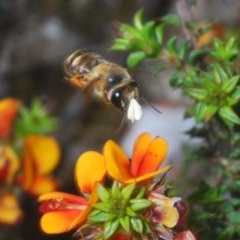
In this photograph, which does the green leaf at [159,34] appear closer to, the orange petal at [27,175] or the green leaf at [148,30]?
the green leaf at [148,30]

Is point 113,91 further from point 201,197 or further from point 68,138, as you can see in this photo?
point 68,138

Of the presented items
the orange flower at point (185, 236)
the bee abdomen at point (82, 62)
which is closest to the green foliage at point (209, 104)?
the bee abdomen at point (82, 62)

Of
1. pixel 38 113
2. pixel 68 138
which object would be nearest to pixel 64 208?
pixel 38 113

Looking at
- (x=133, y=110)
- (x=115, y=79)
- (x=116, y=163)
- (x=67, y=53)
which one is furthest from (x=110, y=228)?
(x=67, y=53)

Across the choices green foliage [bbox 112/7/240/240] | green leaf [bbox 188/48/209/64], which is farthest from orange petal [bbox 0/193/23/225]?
green leaf [bbox 188/48/209/64]

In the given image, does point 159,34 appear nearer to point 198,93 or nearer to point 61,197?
point 198,93

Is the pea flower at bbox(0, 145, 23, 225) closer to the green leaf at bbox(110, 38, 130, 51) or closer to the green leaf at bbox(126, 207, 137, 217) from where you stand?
the green leaf at bbox(110, 38, 130, 51)
